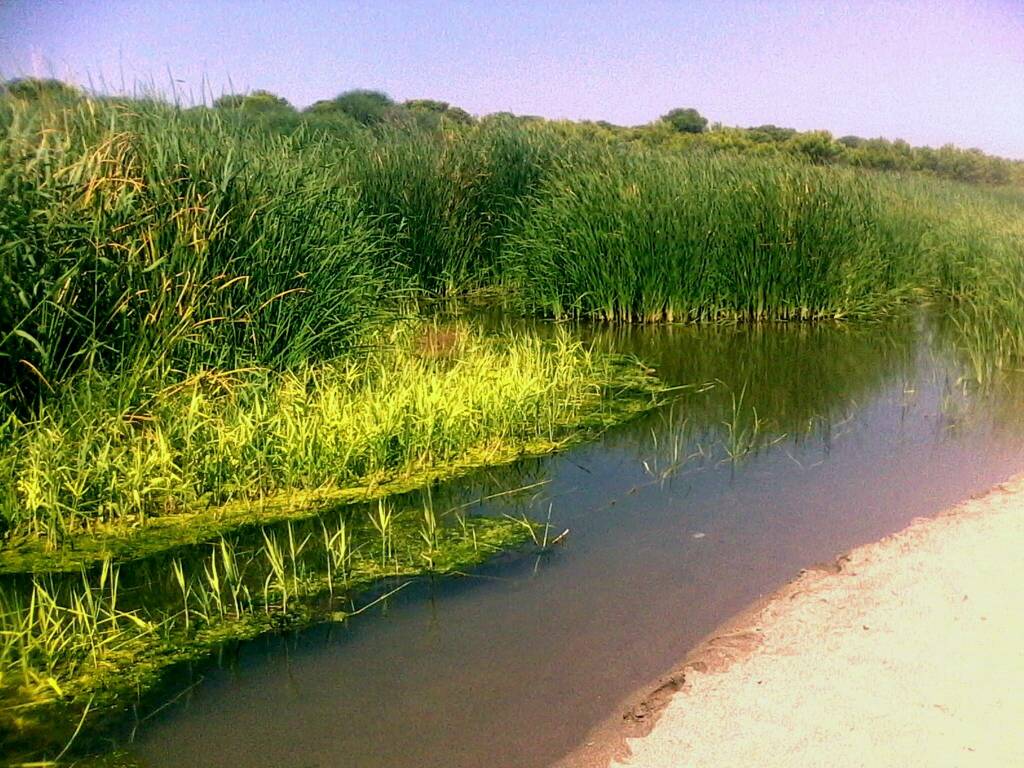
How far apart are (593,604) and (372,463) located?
5.85 feet

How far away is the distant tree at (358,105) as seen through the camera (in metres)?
23.1

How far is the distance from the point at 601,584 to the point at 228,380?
267 cm

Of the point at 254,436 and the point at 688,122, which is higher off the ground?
the point at 688,122

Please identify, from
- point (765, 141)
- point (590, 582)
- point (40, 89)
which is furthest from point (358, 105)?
point (590, 582)

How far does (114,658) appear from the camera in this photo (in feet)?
11.6

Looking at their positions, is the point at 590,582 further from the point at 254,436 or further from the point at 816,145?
the point at 816,145

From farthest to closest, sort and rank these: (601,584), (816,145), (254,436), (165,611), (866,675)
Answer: (816,145) < (254,436) < (601,584) < (165,611) < (866,675)

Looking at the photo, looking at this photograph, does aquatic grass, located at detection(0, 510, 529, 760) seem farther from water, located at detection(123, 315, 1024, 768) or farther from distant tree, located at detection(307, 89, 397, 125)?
distant tree, located at detection(307, 89, 397, 125)

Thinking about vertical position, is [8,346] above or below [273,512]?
above

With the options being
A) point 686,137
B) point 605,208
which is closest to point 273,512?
point 605,208

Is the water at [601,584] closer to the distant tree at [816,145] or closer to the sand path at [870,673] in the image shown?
the sand path at [870,673]

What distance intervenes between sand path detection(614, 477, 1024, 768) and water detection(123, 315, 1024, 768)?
0.28 m

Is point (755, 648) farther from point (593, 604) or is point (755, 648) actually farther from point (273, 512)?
point (273, 512)

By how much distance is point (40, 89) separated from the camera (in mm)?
6062
